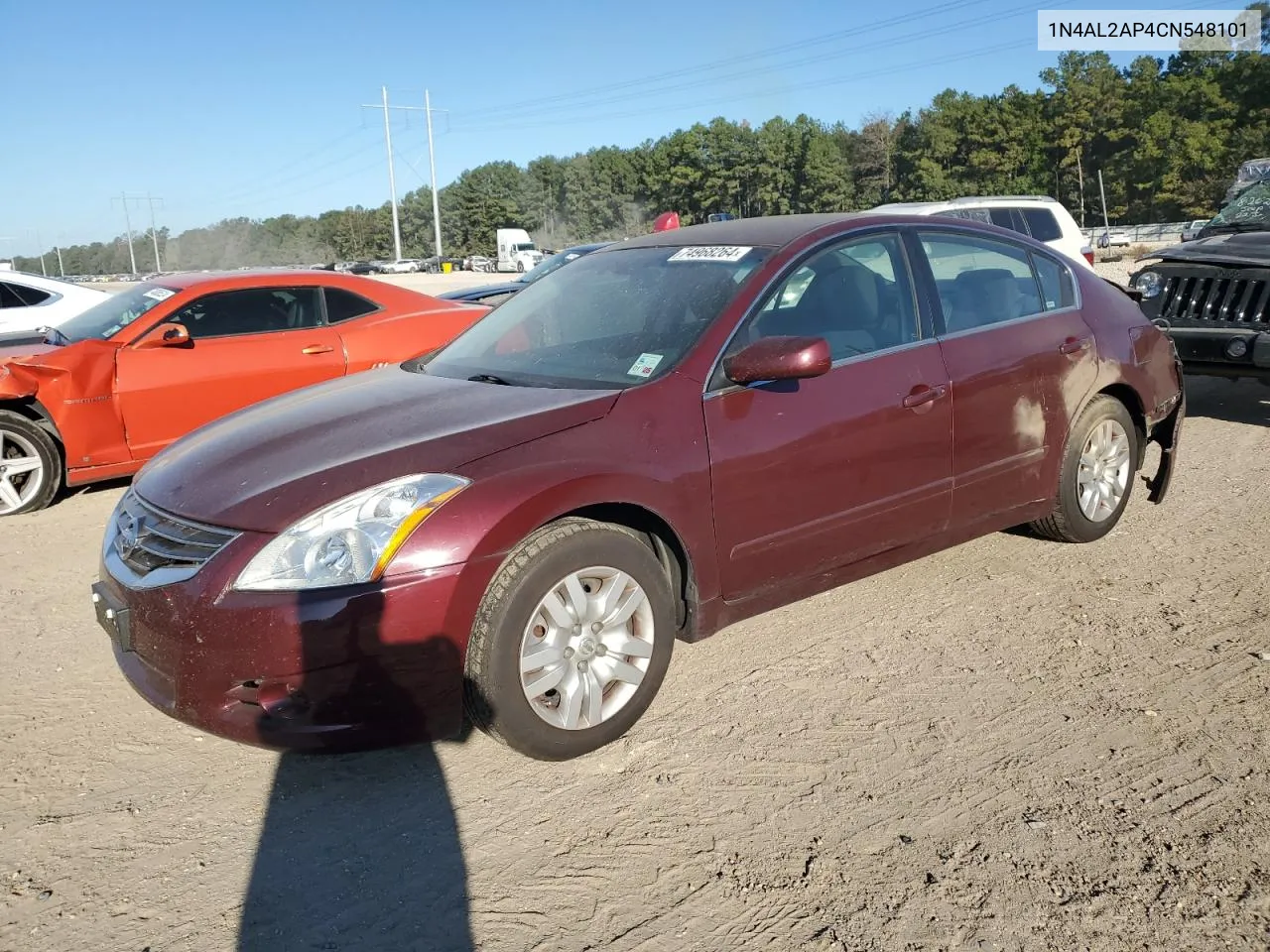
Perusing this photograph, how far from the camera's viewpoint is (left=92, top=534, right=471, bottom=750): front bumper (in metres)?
2.80

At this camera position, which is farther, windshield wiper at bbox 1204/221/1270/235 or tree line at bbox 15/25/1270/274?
tree line at bbox 15/25/1270/274

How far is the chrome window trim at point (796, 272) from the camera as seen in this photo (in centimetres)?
352

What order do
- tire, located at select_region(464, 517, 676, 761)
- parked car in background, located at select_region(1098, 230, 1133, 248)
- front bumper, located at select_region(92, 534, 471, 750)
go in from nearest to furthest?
front bumper, located at select_region(92, 534, 471, 750), tire, located at select_region(464, 517, 676, 761), parked car in background, located at select_region(1098, 230, 1133, 248)

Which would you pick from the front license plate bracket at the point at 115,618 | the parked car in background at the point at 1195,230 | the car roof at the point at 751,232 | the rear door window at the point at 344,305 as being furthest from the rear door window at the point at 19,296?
the parked car in background at the point at 1195,230

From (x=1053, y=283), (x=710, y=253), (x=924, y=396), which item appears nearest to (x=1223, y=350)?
(x=1053, y=283)

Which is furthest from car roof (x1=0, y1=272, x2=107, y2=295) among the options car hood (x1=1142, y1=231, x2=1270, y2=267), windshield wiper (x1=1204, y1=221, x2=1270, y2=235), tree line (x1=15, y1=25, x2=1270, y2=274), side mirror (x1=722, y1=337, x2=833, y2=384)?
tree line (x1=15, y1=25, x2=1270, y2=274)

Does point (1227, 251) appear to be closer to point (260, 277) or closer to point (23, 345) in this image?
point (260, 277)

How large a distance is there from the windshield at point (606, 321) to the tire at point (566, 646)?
68cm

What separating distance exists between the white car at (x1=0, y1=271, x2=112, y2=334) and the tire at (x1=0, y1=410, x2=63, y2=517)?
5435 millimetres

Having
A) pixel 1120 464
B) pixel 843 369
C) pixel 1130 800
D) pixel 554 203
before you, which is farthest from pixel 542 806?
pixel 554 203

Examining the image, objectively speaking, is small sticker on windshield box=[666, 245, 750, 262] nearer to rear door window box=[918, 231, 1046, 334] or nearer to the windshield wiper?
rear door window box=[918, 231, 1046, 334]

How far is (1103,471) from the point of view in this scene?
4.94 metres

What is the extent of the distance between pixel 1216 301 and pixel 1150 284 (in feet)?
1.90

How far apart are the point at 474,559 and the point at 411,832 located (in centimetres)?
78
